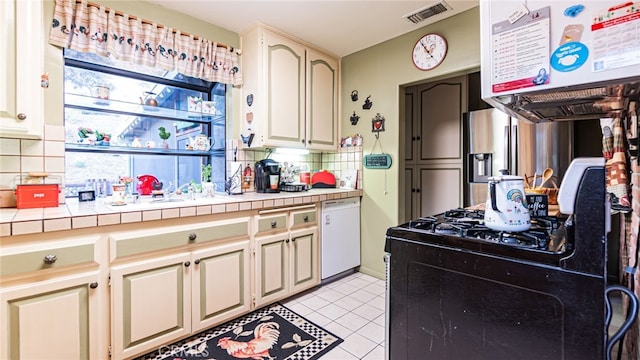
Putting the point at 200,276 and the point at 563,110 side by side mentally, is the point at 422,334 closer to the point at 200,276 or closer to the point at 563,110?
the point at 563,110

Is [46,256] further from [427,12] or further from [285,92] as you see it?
[427,12]

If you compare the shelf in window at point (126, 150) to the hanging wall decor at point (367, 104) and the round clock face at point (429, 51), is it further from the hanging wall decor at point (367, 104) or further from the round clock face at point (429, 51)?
the round clock face at point (429, 51)

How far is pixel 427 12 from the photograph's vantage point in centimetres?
228

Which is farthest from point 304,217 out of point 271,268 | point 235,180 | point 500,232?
point 500,232

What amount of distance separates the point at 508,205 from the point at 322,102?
228cm

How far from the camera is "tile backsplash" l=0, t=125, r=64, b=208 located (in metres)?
1.65

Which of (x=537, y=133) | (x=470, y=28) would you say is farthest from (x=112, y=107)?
(x=537, y=133)

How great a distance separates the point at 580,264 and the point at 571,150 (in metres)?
2.44

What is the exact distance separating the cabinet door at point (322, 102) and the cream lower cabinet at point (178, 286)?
1.30 m

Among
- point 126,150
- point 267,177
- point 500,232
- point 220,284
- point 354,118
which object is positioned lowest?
point 220,284

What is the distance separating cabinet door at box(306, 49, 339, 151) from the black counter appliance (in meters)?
1.93

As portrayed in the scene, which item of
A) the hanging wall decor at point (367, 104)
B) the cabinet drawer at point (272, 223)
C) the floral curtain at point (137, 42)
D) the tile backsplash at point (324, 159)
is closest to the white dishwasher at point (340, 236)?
the tile backsplash at point (324, 159)

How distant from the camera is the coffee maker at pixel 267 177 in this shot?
8.61 ft

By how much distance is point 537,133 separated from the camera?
2.62m
